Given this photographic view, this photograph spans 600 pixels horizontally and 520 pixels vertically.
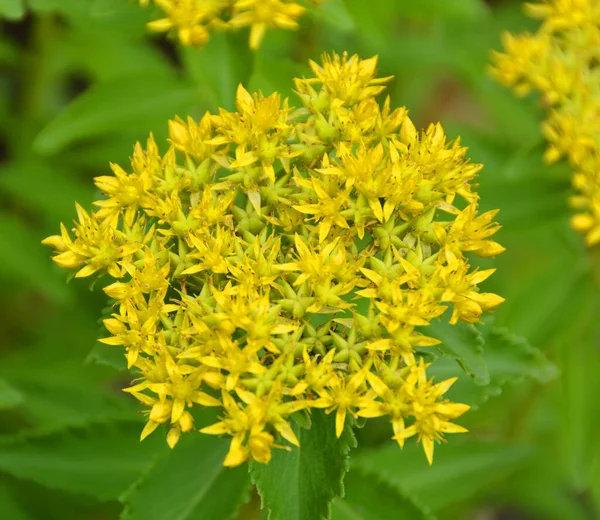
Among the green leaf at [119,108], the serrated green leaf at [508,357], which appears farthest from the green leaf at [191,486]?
the green leaf at [119,108]

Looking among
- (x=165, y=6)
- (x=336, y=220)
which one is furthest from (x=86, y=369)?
(x=336, y=220)

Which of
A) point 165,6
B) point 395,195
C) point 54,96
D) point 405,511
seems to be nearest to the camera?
point 395,195

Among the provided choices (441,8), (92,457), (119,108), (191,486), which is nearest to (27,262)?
(119,108)

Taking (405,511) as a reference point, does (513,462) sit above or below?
above

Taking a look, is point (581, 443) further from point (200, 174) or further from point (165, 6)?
point (165, 6)

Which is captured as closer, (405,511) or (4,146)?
(405,511)

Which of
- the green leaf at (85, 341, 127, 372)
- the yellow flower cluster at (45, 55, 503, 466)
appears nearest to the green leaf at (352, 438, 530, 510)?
the yellow flower cluster at (45, 55, 503, 466)

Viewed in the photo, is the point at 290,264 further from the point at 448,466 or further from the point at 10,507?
the point at 10,507
